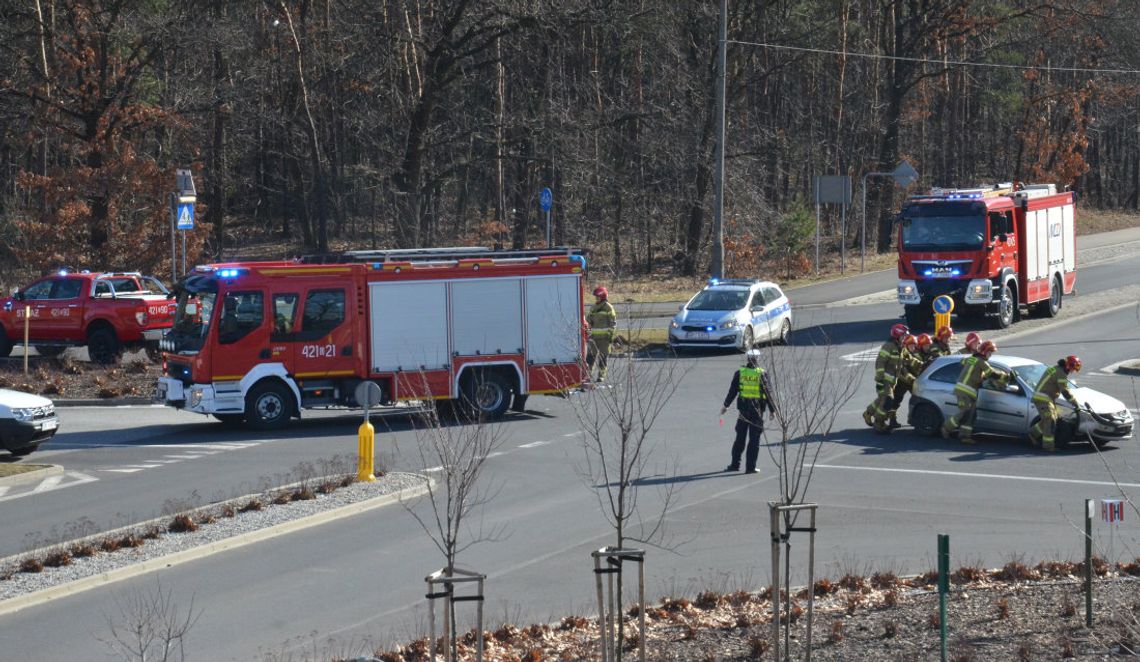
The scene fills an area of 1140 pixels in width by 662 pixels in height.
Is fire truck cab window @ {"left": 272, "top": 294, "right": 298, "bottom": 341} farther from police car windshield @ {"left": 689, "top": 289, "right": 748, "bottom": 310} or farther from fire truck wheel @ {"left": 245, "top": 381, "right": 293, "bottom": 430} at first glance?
police car windshield @ {"left": 689, "top": 289, "right": 748, "bottom": 310}

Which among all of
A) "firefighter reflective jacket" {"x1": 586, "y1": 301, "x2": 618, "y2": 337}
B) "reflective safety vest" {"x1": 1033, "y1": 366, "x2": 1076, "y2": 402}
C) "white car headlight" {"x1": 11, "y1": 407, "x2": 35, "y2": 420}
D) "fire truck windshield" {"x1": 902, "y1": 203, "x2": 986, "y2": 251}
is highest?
"fire truck windshield" {"x1": 902, "y1": 203, "x2": 986, "y2": 251}

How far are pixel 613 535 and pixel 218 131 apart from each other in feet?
140

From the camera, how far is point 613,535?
13.9 meters

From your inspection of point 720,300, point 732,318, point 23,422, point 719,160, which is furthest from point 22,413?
point 719,160

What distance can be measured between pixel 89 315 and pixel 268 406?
884cm

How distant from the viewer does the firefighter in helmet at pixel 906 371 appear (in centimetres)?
2014

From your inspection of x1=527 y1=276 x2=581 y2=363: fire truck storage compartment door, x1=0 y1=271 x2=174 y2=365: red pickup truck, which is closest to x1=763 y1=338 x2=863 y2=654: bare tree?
x1=527 y1=276 x2=581 y2=363: fire truck storage compartment door

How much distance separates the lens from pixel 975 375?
62.1ft

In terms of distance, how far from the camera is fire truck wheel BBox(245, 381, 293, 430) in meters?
21.2

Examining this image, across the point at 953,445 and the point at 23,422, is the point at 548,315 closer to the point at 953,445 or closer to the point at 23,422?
the point at 953,445

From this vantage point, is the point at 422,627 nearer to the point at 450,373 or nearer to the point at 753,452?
the point at 753,452

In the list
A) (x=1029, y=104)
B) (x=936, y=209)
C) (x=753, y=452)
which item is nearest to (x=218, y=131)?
(x=936, y=209)

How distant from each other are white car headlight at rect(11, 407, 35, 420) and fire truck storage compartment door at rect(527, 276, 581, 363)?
25.1ft

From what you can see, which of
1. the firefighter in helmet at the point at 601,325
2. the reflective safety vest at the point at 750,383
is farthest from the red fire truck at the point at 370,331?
the reflective safety vest at the point at 750,383
